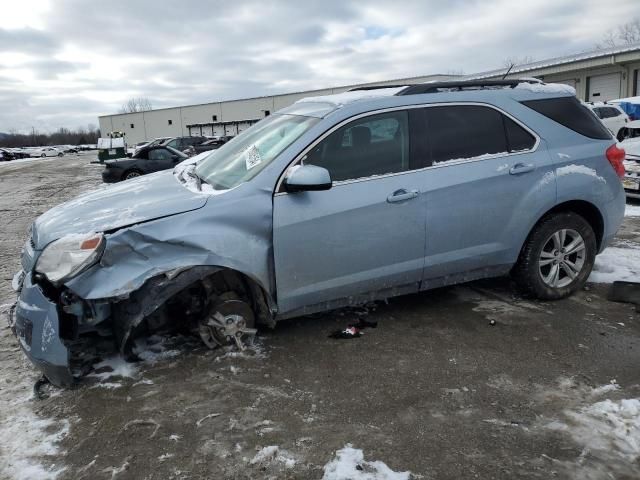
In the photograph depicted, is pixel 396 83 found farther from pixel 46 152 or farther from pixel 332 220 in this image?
pixel 46 152

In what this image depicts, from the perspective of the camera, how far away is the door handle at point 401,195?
3686 mm

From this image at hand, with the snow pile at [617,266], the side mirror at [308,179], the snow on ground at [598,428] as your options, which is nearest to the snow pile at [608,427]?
the snow on ground at [598,428]

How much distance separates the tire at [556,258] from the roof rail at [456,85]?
1194 millimetres

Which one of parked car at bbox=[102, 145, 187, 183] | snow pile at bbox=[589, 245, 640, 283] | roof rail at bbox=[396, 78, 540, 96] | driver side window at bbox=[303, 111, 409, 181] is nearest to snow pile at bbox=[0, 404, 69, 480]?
driver side window at bbox=[303, 111, 409, 181]

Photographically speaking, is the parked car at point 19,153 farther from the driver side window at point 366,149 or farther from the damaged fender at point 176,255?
the driver side window at point 366,149

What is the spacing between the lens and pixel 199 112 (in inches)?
2918

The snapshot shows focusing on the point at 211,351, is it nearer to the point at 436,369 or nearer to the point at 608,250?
the point at 436,369

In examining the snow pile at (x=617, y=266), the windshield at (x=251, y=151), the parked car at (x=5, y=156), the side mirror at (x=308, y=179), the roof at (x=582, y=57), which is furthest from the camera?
Result: the parked car at (x=5, y=156)

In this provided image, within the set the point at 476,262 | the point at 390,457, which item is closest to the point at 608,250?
the point at 476,262

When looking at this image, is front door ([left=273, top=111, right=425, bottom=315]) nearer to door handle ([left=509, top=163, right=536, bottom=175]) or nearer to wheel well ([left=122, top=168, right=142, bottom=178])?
door handle ([left=509, top=163, right=536, bottom=175])

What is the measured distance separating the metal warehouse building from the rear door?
402cm

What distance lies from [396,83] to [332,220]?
6.17 m

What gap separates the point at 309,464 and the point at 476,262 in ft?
7.35

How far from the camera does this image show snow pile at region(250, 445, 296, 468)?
255 cm
